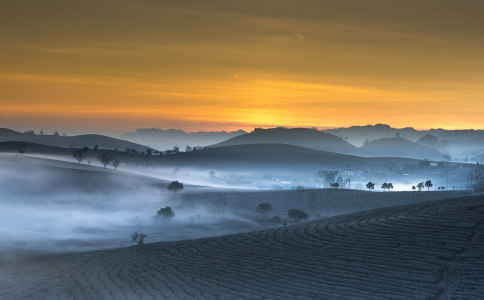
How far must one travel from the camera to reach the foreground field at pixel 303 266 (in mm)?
46250

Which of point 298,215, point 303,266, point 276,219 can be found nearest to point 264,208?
point 276,219

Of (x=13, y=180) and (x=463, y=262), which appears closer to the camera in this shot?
(x=463, y=262)

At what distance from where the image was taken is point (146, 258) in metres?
69.4

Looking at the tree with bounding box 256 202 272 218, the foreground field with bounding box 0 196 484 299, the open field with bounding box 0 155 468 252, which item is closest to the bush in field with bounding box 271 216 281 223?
the open field with bounding box 0 155 468 252

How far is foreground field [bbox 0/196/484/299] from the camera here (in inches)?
1821

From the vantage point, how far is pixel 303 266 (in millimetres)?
55219

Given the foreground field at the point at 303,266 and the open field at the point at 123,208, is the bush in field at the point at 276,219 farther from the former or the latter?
the foreground field at the point at 303,266

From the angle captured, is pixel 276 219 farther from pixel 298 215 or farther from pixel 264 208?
pixel 264 208

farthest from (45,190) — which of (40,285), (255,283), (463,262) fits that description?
(463,262)

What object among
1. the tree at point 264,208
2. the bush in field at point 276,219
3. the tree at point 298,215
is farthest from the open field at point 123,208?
the tree at point 298,215

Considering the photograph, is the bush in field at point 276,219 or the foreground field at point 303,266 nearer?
the foreground field at point 303,266

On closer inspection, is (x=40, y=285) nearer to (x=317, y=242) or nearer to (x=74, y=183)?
(x=317, y=242)

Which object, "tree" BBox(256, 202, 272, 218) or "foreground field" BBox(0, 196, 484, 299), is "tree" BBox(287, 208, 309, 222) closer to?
"tree" BBox(256, 202, 272, 218)

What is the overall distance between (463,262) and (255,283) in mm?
18266
